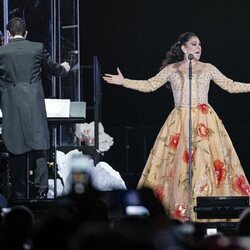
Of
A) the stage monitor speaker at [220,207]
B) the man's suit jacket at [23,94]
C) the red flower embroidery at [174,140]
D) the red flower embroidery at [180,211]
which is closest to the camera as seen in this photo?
the stage monitor speaker at [220,207]

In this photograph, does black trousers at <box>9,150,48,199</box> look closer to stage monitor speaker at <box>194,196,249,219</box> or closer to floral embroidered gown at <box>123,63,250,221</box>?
stage monitor speaker at <box>194,196,249,219</box>

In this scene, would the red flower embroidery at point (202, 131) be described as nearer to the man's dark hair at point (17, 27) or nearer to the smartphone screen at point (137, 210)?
the man's dark hair at point (17, 27)

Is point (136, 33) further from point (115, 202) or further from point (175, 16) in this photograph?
point (115, 202)

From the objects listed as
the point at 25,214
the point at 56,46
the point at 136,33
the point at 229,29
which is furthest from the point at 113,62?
the point at 25,214

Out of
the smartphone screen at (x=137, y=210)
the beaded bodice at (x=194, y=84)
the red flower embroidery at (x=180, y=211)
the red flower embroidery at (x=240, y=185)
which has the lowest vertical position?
the red flower embroidery at (x=180, y=211)

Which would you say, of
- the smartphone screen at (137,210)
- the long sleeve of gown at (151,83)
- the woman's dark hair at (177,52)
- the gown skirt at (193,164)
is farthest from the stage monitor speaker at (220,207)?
the smartphone screen at (137,210)

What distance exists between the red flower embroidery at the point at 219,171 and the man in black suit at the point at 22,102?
1721 mm

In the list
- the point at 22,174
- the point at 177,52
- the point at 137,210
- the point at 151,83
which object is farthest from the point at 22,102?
the point at 137,210

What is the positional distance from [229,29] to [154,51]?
0.90m

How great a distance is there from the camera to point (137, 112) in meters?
10.9

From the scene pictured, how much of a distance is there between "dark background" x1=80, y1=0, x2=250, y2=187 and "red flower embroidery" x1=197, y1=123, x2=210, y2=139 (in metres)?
2.76

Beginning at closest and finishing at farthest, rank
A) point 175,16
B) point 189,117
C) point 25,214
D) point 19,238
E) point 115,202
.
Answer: point 19,238 → point 25,214 → point 115,202 → point 189,117 → point 175,16

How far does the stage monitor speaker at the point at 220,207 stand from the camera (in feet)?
21.7

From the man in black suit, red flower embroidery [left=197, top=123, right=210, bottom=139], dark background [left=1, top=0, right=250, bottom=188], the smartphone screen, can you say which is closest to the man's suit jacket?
the man in black suit
